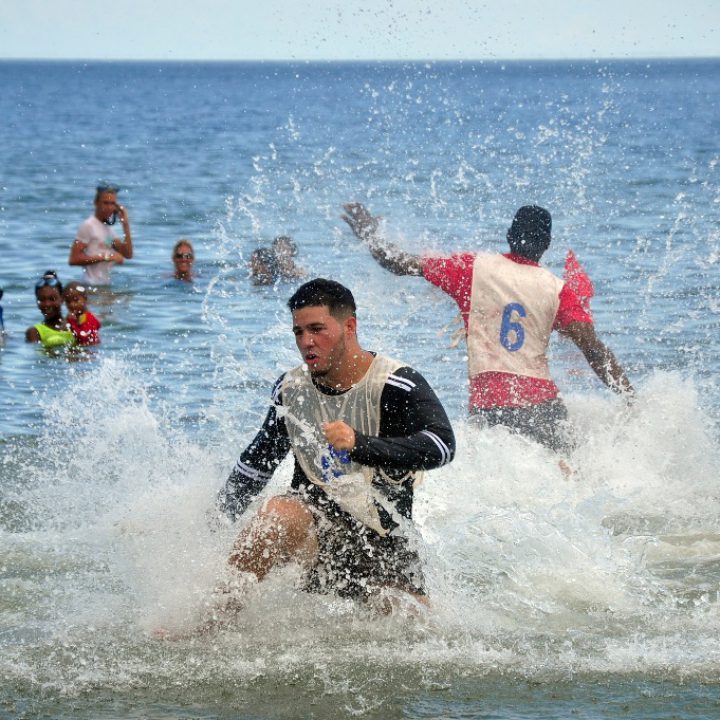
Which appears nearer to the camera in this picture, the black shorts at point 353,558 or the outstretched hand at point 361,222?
the black shorts at point 353,558

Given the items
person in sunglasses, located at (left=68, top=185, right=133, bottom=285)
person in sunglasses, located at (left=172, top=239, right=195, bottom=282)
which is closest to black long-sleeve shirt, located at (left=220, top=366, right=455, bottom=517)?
person in sunglasses, located at (left=68, top=185, right=133, bottom=285)

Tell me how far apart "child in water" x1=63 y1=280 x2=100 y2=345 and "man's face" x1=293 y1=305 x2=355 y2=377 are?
8569mm

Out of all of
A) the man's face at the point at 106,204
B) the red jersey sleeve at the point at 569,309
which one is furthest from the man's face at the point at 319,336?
the man's face at the point at 106,204

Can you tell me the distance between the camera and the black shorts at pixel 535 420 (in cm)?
775

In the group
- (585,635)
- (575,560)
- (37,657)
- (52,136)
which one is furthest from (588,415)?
(52,136)

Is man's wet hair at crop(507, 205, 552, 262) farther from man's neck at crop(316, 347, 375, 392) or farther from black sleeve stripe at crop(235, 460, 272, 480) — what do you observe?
black sleeve stripe at crop(235, 460, 272, 480)

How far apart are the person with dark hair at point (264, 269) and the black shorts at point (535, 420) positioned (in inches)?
338

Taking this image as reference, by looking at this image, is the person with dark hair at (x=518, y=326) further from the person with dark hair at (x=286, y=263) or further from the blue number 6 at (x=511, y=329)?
the person with dark hair at (x=286, y=263)

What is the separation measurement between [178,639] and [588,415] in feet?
14.2

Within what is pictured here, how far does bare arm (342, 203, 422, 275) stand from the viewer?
8109 mm

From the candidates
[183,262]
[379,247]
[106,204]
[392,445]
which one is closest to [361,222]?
[379,247]

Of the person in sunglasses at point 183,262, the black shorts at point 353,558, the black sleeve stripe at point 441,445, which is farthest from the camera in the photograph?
the person in sunglasses at point 183,262

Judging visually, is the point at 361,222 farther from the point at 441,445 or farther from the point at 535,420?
the point at 441,445

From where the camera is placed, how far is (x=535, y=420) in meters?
7.80
